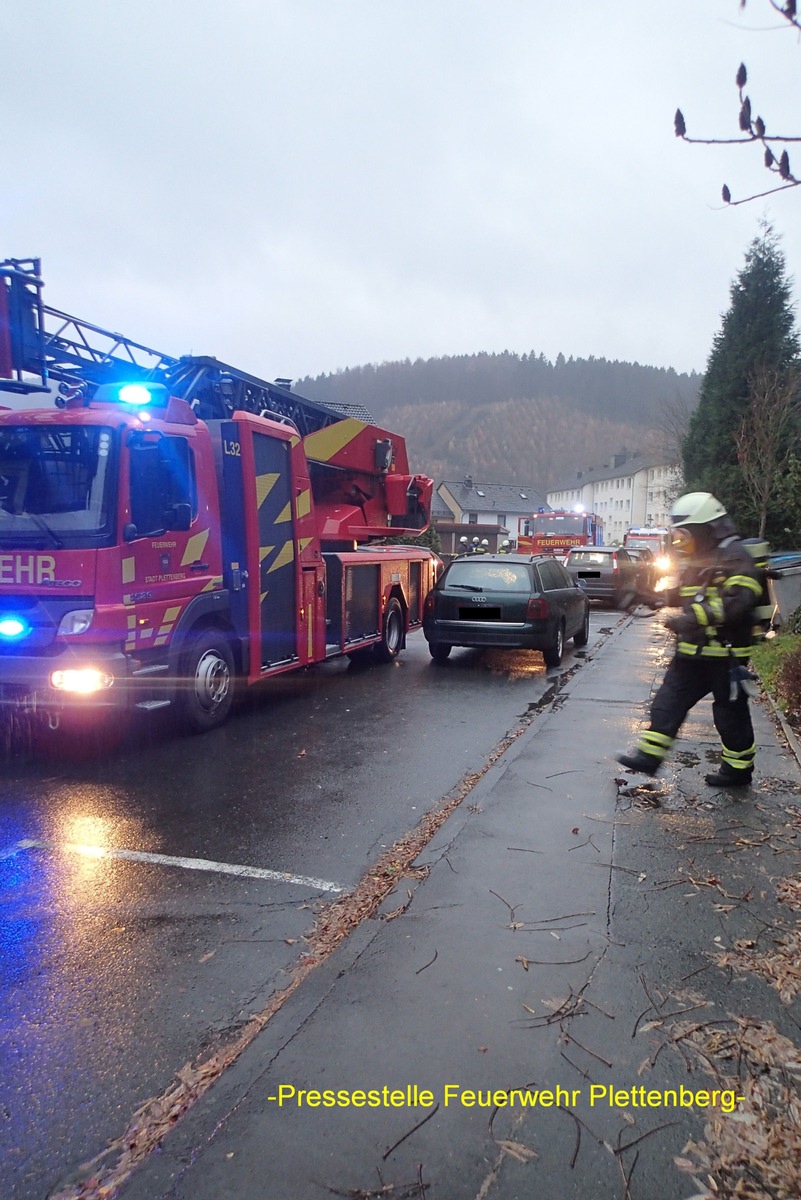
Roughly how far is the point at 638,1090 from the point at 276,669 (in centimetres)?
611

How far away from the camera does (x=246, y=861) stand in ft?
14.1

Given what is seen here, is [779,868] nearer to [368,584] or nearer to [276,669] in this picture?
[276,669]

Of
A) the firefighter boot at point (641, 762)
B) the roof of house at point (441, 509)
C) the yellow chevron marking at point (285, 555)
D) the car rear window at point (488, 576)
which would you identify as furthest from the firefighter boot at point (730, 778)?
the roof of house at point (441, 509)

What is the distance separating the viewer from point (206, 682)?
696cm

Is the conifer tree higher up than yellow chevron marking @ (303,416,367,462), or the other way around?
the conifer tree

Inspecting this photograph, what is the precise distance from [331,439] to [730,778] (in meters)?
7.08

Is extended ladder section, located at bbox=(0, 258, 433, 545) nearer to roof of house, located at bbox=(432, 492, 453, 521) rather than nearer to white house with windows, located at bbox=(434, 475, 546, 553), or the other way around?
white house with windows, located at bbox=(434, 475, 546, 553)

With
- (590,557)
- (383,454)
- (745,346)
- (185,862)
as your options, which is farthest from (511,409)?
(185,862)

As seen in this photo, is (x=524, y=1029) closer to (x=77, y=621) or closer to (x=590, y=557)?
(x=77, y=621)

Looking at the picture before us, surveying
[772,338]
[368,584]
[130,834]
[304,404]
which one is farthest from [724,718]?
[772,338]

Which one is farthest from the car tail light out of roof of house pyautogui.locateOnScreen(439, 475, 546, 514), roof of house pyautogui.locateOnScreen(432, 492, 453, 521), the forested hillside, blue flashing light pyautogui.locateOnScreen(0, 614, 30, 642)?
the forested hillside

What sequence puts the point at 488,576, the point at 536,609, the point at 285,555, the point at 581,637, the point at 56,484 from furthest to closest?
the point at 581,637 < the point at 488,576 < the point at 536,609 < the point at 285,555 < the point at 56,484

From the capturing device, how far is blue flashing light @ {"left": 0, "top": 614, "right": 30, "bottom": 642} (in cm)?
579

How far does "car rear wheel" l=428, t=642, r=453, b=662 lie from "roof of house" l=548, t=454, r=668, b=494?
72.1m
